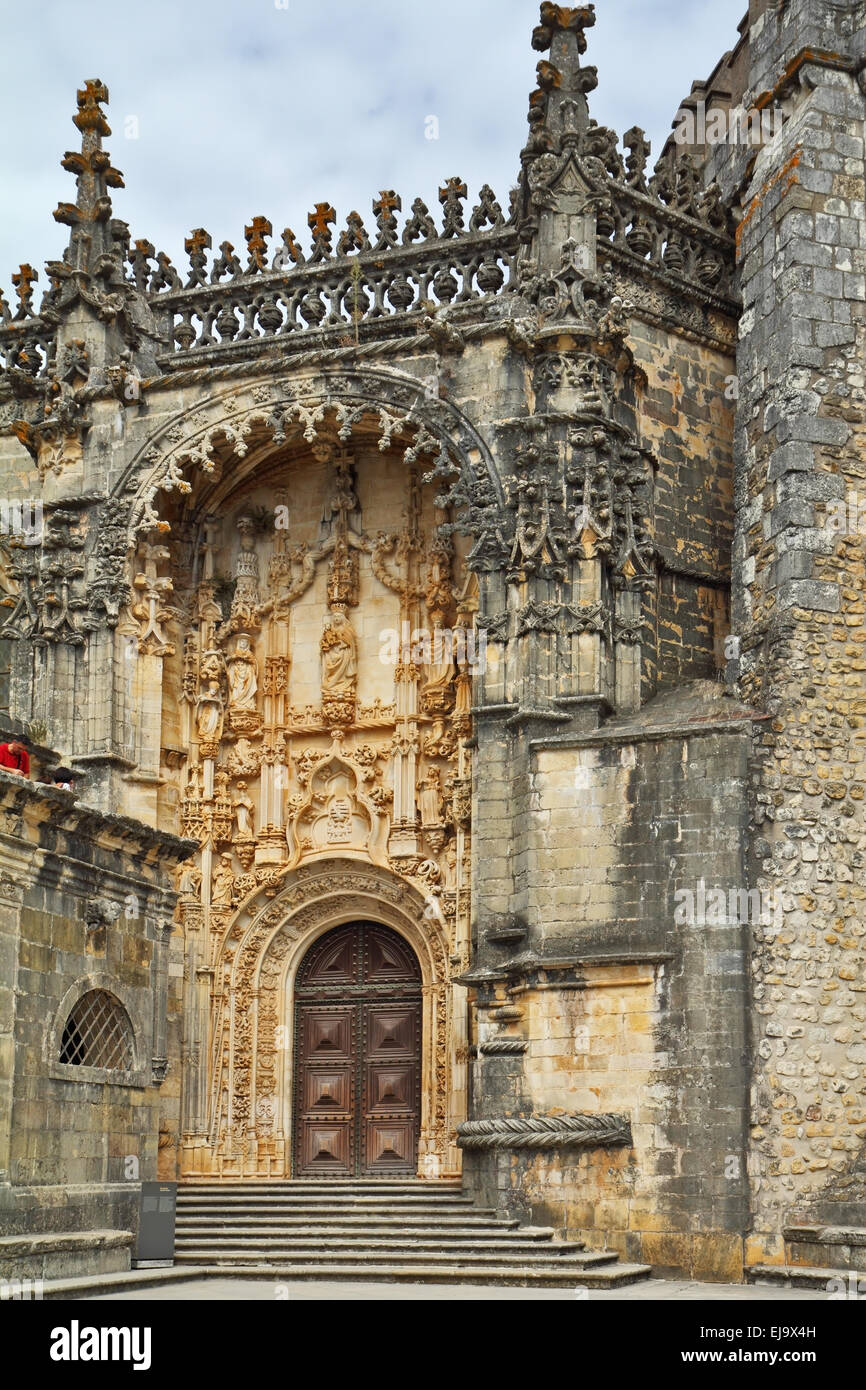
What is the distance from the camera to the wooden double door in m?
19.8

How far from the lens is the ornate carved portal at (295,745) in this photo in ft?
65.1

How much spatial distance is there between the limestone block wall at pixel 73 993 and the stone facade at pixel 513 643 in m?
0.10

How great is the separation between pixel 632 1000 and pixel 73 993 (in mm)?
4657

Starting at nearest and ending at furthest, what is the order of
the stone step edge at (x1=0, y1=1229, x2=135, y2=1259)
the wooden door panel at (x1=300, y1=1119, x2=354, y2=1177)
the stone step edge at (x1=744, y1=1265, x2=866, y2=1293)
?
the stone step edge at (x1=0, y1=1229, x2=135, y2=1259), the stone step edge at (x1=744, y1=1265, x2=866, y2=1293), the wooden door panel at (x1=300, y1=1119, x2=354, y2=1177)

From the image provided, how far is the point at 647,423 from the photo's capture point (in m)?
19.6

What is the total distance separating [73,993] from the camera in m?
14.8

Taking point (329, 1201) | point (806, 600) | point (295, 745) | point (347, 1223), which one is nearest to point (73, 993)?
point (347, 1223)

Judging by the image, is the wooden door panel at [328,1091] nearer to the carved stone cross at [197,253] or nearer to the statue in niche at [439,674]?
the statue in niche at [439,674]

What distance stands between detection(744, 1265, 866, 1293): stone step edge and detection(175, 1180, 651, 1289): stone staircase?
889mm

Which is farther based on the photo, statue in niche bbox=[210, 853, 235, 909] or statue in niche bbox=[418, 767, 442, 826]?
statue in niche bbox=[210, 853, 235, 909]

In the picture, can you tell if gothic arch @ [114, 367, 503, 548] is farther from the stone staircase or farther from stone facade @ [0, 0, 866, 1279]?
the stone staircase

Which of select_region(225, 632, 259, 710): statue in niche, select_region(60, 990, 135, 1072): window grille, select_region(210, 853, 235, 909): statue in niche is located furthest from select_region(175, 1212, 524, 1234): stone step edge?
select_region(225, 632, 259, 710): statue in niche
